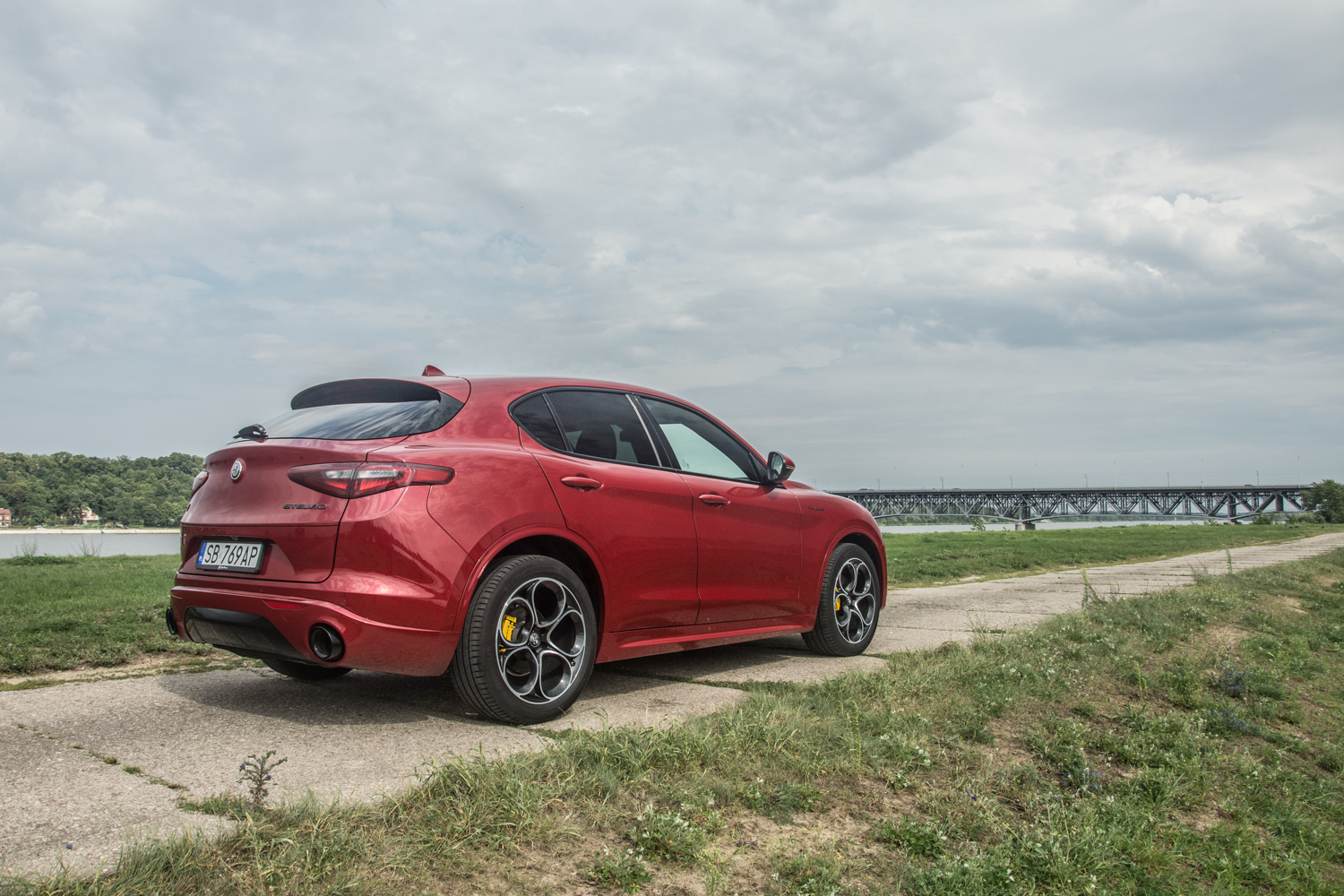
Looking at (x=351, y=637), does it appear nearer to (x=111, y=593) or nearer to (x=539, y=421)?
(x=539, y=421)

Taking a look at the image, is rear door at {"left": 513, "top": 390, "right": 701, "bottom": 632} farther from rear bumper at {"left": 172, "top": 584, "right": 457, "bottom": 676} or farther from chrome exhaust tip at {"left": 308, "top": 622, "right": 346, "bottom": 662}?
chrome exhaust tip at {"left": 308, "top": 622, "right": 346, "bottom": 662}

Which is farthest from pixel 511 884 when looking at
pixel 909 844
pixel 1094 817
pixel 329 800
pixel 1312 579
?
pixel 1312 579

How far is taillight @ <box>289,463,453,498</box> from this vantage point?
3.47 m

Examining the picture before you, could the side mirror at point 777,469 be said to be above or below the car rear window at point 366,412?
below

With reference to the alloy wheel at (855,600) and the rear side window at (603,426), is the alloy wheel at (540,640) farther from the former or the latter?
the alloy wheel at (855,600)

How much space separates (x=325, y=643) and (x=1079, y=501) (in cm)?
13588

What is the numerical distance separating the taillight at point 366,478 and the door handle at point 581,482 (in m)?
0.63

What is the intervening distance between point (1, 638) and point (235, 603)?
10.4 feet

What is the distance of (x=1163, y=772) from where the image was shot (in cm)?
331

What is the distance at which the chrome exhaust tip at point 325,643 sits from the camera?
337 cm

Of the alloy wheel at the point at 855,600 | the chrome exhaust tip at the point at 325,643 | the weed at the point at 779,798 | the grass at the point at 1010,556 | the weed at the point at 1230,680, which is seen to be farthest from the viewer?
the grass at the point at 1010,556

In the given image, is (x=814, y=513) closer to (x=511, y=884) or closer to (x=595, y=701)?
(x=595, y=701)

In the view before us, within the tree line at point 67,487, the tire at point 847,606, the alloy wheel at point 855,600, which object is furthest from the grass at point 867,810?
the tree line at point 67,487

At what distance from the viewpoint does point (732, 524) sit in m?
4.95
